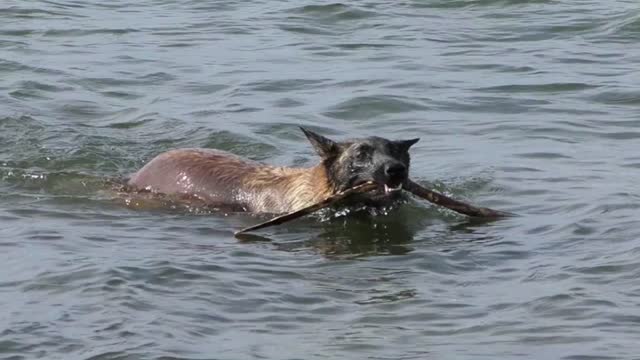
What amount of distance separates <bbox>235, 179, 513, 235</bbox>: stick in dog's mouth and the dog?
0.04 metres

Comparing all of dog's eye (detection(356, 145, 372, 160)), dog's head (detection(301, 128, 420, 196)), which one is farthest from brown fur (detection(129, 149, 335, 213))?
dog's eye (detection(356, 145, 372, 160))

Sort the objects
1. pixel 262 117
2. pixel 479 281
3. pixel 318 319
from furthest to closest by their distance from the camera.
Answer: pixel 262 117 → pixel 479 281 → pixel 318 319

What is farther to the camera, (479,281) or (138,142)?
(138,142)

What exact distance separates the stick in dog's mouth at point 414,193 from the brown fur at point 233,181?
0.27m

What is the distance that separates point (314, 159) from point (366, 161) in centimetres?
228

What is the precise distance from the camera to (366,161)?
413 inches

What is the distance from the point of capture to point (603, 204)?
10844 mm

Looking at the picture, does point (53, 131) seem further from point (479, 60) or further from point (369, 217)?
point (479, 60)

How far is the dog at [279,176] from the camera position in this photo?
10.5 meters

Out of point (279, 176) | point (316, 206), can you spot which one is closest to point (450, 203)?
point (316, 206)

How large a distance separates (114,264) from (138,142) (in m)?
4.20

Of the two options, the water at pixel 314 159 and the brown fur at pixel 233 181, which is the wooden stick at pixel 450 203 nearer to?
the water at pixel 314 159

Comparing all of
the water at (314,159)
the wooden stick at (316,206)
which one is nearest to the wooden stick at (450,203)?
the water at (314,159)

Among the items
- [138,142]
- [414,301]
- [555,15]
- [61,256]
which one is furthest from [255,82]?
[414,301]
